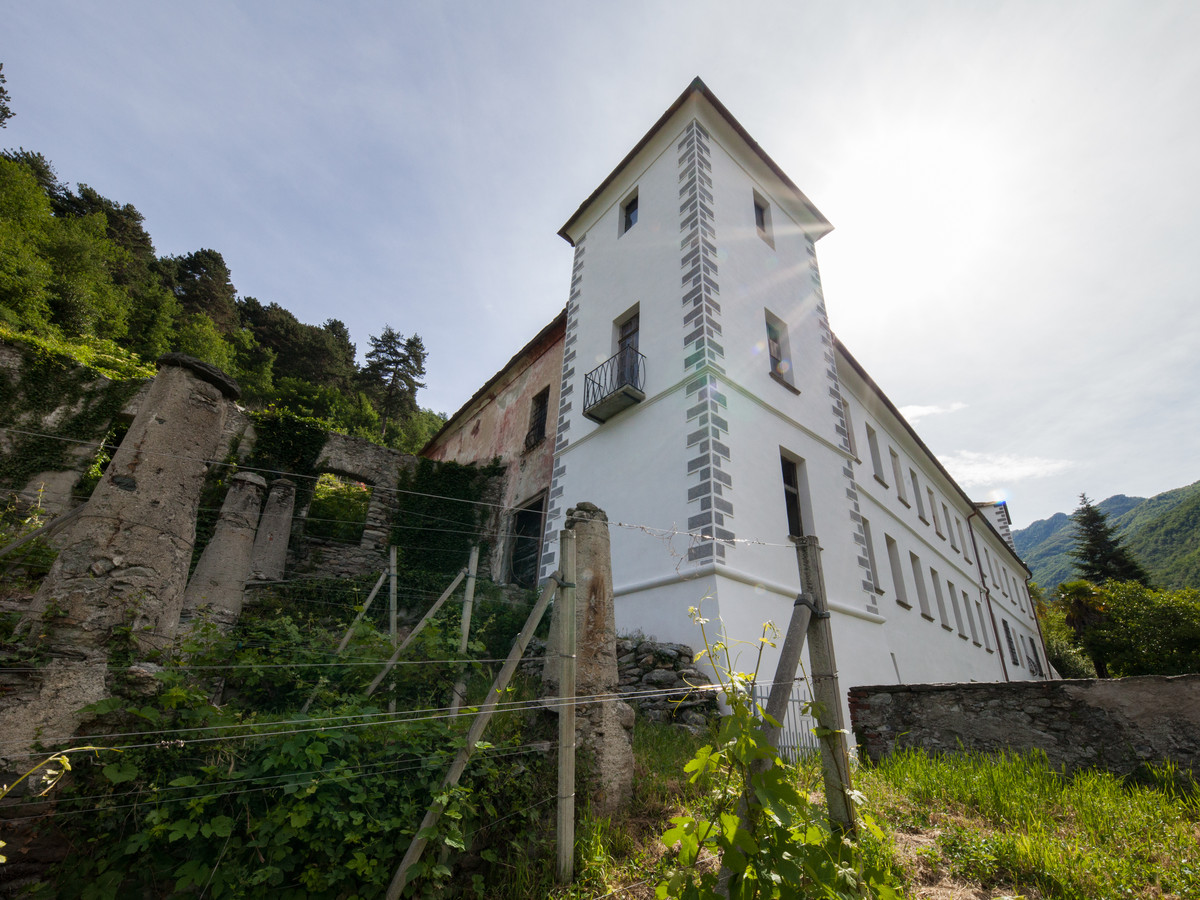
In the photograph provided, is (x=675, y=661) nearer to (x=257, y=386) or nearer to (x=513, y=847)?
(x=513, y=847)

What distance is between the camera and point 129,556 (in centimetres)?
359

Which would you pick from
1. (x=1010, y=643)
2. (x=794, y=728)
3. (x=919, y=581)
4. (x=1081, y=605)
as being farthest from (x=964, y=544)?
(x=794, y=728)

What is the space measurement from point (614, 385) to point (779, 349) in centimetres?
379

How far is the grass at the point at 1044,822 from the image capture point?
279 centimetres

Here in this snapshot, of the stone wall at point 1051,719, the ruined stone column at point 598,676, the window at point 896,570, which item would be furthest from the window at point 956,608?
the ruined stone column at point 598,676

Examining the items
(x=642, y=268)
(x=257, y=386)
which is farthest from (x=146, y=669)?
(x=257, y=386)

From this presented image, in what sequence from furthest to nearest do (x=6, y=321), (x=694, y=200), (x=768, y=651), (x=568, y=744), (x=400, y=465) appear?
(x=6, y=321)
(x=400, y=465)
(x=694, y=200)
(x=768, y=651)
(x=568, y=744)

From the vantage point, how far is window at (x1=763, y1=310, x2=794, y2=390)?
A: 1113 cm

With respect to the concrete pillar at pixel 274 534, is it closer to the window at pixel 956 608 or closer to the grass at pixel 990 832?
the grass at pixel 990 832

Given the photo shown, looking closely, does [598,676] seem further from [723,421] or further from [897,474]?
[897,474]

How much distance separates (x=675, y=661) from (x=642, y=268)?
813 centimetres

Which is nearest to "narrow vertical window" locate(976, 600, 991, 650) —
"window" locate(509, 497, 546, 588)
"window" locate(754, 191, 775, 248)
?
"window" locate(754, 191, 775, 248)

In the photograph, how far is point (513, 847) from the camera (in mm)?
3271

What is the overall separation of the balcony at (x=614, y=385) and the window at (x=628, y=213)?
388 centimetres
